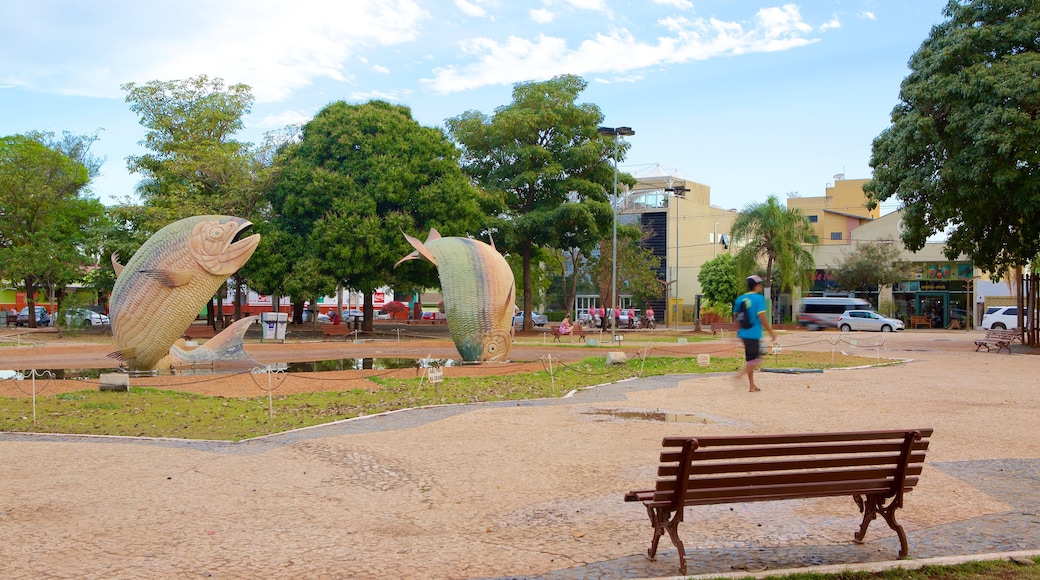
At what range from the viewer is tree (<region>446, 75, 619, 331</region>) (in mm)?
41625

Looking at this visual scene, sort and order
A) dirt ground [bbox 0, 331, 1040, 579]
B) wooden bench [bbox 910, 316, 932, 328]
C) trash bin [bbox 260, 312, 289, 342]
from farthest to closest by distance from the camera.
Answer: wooden bench [bbox 910, 316, 932, 328] → trash bin [bbox 260, 312, 289, 342] → dirt ground [bbox 0, 331, 1040, 579]

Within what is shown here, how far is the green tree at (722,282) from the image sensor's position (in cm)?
5269

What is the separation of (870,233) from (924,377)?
146 ft

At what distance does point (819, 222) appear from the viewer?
68688mm

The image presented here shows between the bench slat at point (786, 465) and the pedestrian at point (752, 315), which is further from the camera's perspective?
the pedestrian at point (752, 315)

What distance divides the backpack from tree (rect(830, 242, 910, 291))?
44.9 metres

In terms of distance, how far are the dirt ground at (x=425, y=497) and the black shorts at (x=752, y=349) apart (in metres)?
0.78

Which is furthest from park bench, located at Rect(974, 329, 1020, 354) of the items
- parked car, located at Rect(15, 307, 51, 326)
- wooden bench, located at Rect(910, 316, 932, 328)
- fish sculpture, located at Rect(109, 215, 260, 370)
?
parked car, located at Rect(15, 307, 51, 326)

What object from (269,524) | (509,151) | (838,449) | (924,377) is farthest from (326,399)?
(509,151)

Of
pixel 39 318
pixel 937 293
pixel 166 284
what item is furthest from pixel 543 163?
Answer: pixel 39 318

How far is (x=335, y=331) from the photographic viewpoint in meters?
42.0

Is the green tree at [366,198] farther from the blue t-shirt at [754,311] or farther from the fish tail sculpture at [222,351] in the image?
the blue t-shirt at [754,311]

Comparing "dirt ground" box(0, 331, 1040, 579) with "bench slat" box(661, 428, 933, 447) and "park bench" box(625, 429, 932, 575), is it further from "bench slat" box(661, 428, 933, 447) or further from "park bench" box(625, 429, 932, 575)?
"bench slat" box(661, 428, 933, 447)

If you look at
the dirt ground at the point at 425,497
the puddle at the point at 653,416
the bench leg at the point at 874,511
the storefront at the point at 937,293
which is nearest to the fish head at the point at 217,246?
the dirt ground at the point at 425,497
